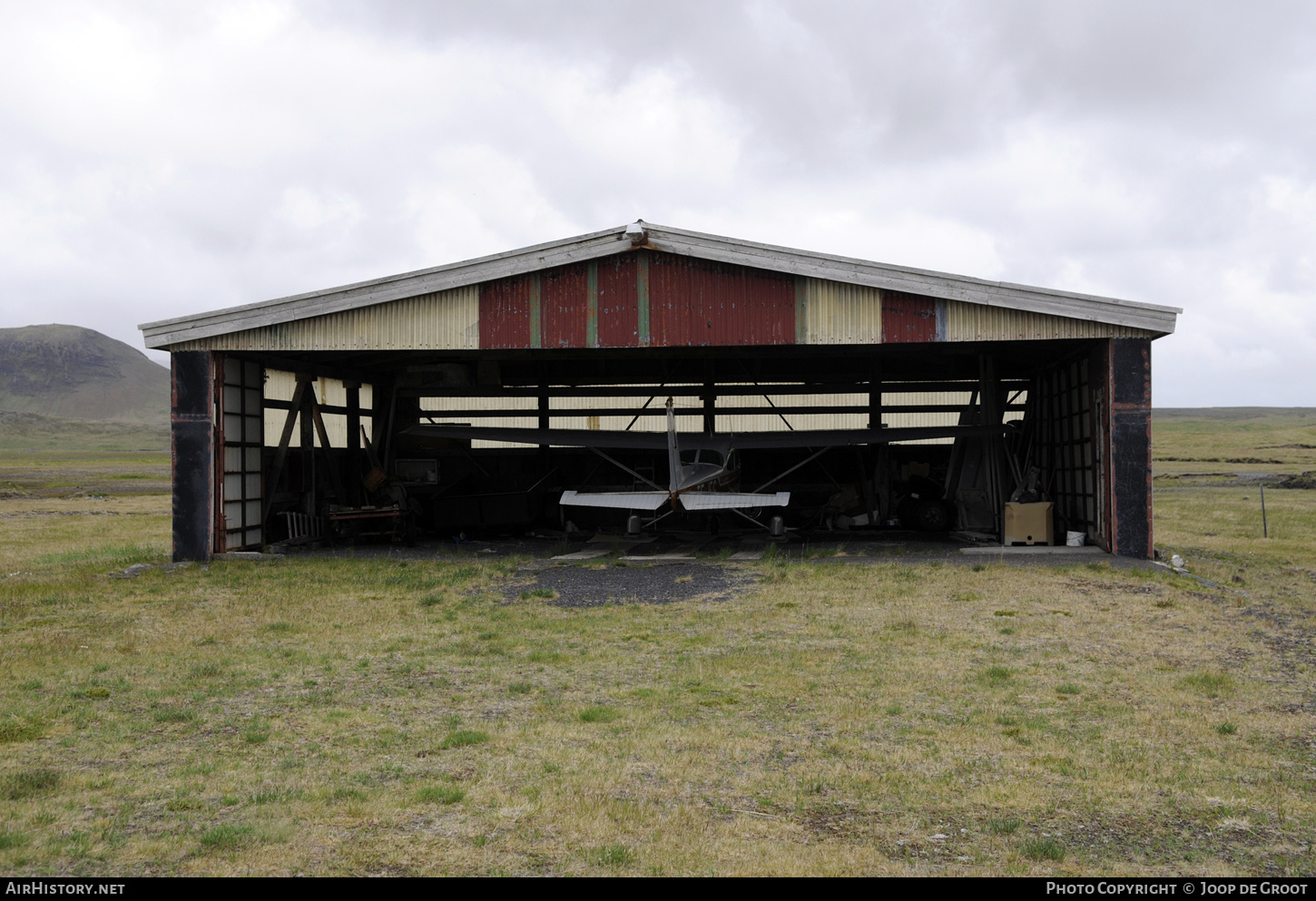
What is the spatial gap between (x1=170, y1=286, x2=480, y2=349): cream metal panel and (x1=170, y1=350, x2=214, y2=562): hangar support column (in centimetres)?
139

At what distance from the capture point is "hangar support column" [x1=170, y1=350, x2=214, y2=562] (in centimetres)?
1722

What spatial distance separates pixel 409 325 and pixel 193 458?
14.8 ft

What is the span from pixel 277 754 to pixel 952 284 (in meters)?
13.4

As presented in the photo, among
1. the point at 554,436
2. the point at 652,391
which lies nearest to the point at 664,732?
the point at 554,436

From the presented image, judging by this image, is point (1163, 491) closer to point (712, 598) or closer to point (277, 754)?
point (712, 598)

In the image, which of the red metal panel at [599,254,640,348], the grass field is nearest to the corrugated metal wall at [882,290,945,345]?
the red metal panel at [599,254,640,348]

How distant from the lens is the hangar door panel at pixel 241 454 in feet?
58.9

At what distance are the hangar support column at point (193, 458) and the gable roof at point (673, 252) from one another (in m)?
0.70

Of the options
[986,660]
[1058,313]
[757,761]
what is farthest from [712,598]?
[1058,313]

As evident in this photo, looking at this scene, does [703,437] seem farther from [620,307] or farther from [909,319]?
[909,319]

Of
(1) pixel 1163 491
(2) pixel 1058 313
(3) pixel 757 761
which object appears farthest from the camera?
(1) pixel 1163 491

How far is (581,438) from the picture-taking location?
19312 mm
